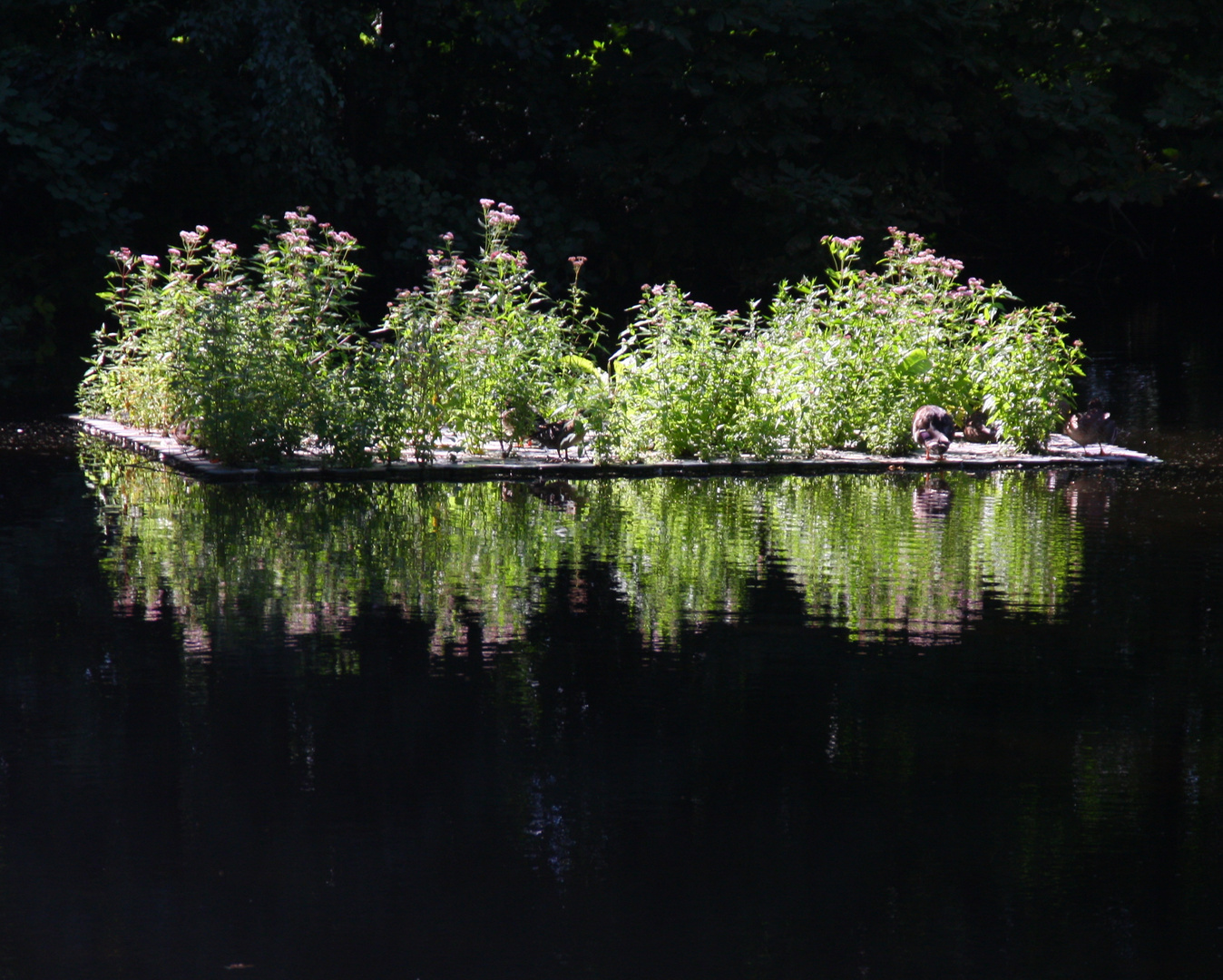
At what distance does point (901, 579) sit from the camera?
6.74 meters

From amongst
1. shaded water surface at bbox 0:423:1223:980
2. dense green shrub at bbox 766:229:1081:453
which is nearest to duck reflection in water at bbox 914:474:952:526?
shaded water surface at bbox 0:423:1223:980

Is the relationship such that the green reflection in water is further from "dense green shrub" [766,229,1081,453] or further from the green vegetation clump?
"dense green shrub" [766,229,1081,453]

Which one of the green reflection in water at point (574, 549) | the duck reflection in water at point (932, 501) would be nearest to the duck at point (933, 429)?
the duck reflection in water at point (932, 501)

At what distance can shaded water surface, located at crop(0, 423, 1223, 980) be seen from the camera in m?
3.32

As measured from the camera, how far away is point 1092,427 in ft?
35.7

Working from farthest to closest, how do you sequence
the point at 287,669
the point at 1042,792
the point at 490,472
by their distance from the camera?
the point at 490,472
the point at 287,669
the point at 1042,792

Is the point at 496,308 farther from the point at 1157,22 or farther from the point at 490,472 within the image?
the point at 1157,22

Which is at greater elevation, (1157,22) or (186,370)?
(1157,22)

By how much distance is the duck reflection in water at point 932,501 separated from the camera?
841 cm

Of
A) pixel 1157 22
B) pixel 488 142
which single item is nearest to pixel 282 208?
pixel 488 142

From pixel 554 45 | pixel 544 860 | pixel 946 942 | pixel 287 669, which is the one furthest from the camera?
pixel 554 45

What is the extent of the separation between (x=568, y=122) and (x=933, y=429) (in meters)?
13.6

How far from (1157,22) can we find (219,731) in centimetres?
2308

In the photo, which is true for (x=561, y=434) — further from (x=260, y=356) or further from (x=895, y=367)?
(x=895, y=367)
